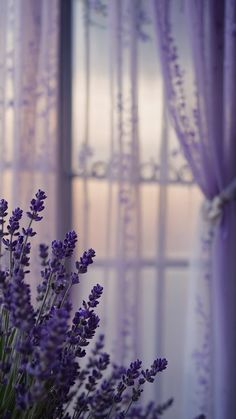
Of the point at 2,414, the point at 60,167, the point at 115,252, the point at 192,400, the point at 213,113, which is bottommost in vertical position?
the point at 192,400

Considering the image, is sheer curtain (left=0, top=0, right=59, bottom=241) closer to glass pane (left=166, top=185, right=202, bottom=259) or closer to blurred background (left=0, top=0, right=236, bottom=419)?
blurred background (left=0, top=0, right=236, bottom=419)

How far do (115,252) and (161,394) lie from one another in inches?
22.6

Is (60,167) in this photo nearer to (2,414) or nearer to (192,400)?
(192,400)

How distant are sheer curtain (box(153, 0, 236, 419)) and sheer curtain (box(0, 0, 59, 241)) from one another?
0.41m

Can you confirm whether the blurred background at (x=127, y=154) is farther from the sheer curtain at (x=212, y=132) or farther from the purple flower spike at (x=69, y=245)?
the purple flower spike at (x=69, y=245)

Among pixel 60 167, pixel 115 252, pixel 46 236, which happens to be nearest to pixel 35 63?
pixel 60 167

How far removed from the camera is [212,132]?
1918 millimetres

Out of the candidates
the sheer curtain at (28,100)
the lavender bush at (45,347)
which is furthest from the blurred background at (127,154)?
the lavender bush at (45,347)

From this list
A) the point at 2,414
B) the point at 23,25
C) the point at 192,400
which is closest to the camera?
the point at 2,414

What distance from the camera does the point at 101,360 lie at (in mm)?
758

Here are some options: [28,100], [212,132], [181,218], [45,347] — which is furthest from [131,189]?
[45,347]

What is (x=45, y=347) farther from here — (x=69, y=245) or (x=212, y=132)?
(x=212, y=132)

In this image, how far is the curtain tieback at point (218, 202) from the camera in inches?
76.1

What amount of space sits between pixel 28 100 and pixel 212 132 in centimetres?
67
